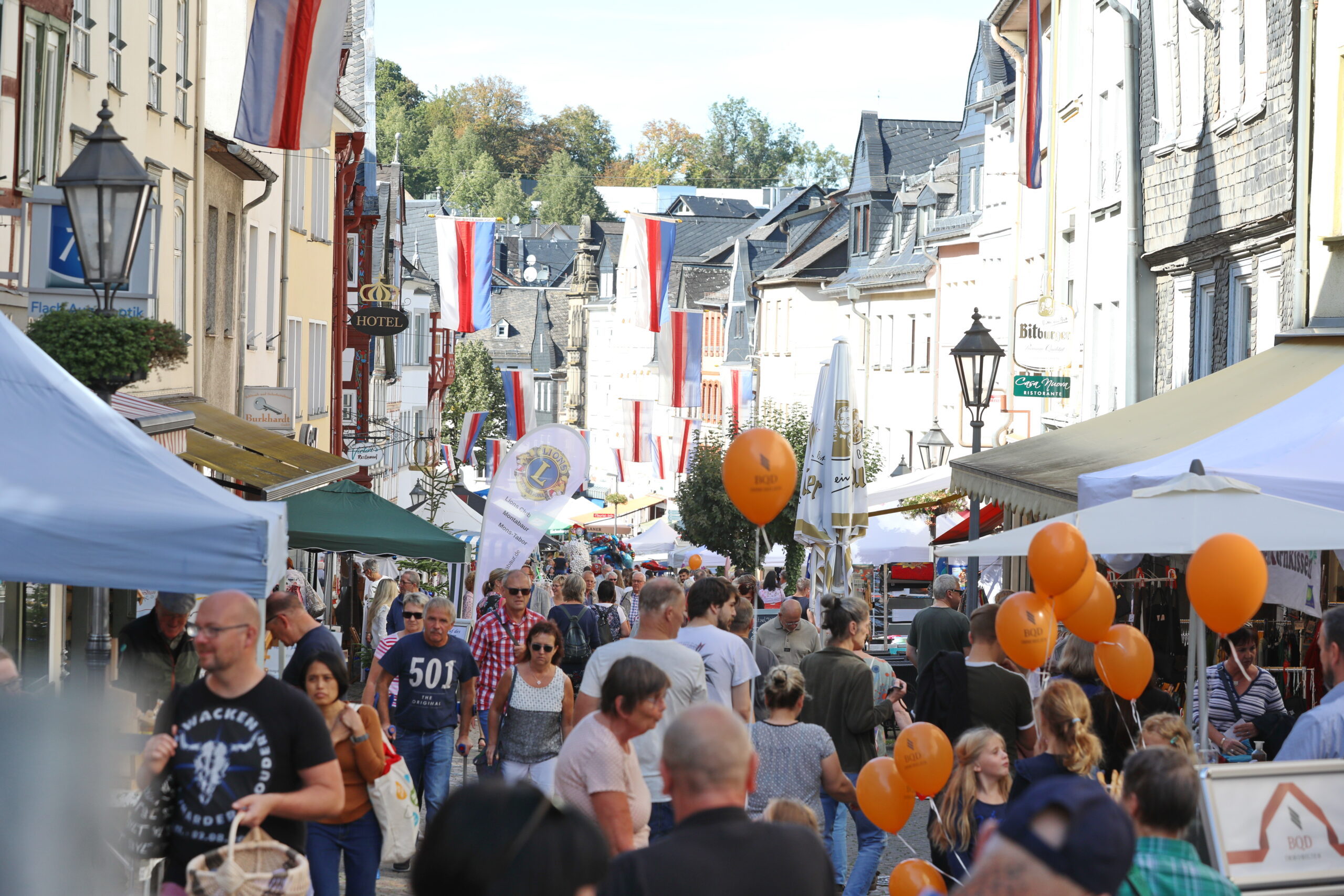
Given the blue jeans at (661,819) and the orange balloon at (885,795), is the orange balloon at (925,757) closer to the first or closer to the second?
the orange balloon at (885,795)

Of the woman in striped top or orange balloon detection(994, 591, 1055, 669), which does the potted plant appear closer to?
orange balloon detection(994, 591, 1055, 669)

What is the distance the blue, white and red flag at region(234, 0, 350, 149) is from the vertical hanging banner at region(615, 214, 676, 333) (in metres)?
28.4

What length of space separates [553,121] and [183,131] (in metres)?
100

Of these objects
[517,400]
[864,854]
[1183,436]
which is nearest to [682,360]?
[517,400]

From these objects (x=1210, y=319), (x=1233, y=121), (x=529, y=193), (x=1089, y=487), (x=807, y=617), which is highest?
(x=529, y=193)

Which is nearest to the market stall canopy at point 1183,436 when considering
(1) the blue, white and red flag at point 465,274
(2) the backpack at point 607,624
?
(2) the backpack at point 607,624

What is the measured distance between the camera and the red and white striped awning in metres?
11.1

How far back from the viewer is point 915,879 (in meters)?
6.32

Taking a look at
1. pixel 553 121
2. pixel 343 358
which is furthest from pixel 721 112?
pixel 343 358

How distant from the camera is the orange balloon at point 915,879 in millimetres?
6320

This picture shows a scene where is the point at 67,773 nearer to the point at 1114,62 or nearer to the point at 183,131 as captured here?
the point at 183,131

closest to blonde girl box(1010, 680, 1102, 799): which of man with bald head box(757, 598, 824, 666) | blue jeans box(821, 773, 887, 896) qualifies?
blue jeans box(821, 773, 887, 896)

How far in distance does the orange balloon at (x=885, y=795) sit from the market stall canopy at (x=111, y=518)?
8.81ft

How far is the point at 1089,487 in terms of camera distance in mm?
10070
